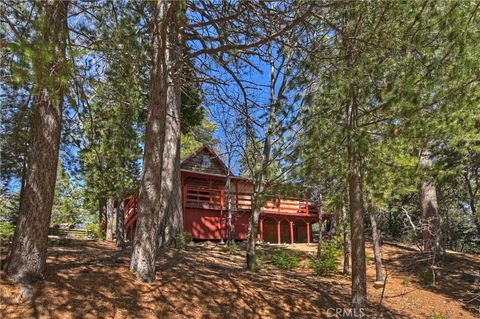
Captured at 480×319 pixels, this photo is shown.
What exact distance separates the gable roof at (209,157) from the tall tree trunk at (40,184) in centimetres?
1420

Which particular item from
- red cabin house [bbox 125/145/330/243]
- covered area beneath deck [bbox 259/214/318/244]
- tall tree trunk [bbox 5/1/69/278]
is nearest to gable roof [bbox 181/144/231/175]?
red cabin house [bbox 125/145/330/243]

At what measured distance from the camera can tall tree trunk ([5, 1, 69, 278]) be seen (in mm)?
4395

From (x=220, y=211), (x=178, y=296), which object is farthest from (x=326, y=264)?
(x=220, y=211)

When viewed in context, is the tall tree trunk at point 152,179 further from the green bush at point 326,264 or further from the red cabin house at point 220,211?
the red cabin house at point 220,211

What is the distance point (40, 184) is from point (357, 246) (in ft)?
15.6

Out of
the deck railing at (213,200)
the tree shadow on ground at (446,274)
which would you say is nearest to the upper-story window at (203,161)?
the deck railing at (213,200)

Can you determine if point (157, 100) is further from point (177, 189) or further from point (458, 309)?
point (458, 309)

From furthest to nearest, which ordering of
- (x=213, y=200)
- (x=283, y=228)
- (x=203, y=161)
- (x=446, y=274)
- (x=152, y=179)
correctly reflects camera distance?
(x=203, y=161), (x=283, y=228), (x=213, y=200), (x=446, y=274), (x=152, y=179)

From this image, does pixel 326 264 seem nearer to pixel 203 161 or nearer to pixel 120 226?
pixel 120 226

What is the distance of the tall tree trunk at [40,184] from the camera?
4395mm

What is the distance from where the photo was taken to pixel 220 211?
1756cm

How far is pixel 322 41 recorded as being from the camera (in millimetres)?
5996

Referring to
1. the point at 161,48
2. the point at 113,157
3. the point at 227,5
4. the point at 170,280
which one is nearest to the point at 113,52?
the point at 161,48

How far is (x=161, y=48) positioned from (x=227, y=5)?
1215 mm
